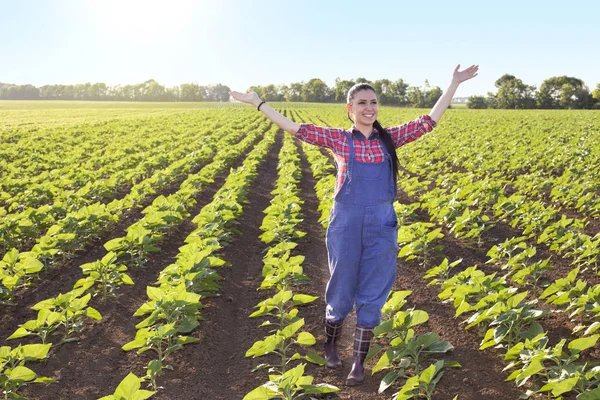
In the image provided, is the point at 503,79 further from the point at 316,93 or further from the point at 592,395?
the point at 592,395

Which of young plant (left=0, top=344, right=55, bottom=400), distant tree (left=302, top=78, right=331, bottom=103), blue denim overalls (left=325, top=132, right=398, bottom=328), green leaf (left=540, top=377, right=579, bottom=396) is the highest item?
distant tree (left=302, top=78, right=331, bottom=103)

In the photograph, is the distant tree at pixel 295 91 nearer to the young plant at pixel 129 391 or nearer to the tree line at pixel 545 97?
the tree line at pixel 545 97

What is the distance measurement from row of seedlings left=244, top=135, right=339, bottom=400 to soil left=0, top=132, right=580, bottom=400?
0.16m

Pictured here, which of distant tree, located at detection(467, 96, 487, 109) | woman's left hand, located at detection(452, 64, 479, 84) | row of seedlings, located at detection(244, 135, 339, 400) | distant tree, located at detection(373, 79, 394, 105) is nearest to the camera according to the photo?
row of seedlings, located at detection(244, 135, 339, 400)

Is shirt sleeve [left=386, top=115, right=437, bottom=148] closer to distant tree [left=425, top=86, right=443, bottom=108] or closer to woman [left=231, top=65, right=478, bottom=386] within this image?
woman [left=231, top=65, right=478, bottom=386]

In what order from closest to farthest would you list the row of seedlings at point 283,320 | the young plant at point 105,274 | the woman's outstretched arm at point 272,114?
the row of seedlings at point 283,320 → the woman's outstretched arm at point 272,114 → the young plant at point 105,274

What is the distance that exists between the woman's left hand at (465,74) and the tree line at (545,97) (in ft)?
257

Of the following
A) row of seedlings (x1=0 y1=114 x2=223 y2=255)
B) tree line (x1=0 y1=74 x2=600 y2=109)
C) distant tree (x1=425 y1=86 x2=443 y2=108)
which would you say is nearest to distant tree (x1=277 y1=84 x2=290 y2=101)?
tree line (x1=0 y1=74 x2=600 y2=109)

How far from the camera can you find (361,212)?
11.5ft

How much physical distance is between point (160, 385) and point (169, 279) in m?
1.24

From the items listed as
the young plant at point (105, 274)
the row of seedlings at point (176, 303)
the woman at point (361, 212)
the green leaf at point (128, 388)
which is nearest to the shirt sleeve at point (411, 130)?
the woman at point (361, 212)

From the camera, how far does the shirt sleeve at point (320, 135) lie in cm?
362

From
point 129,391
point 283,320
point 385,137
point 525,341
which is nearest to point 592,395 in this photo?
point 525,341

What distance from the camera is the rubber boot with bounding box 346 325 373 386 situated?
362 centimetres
